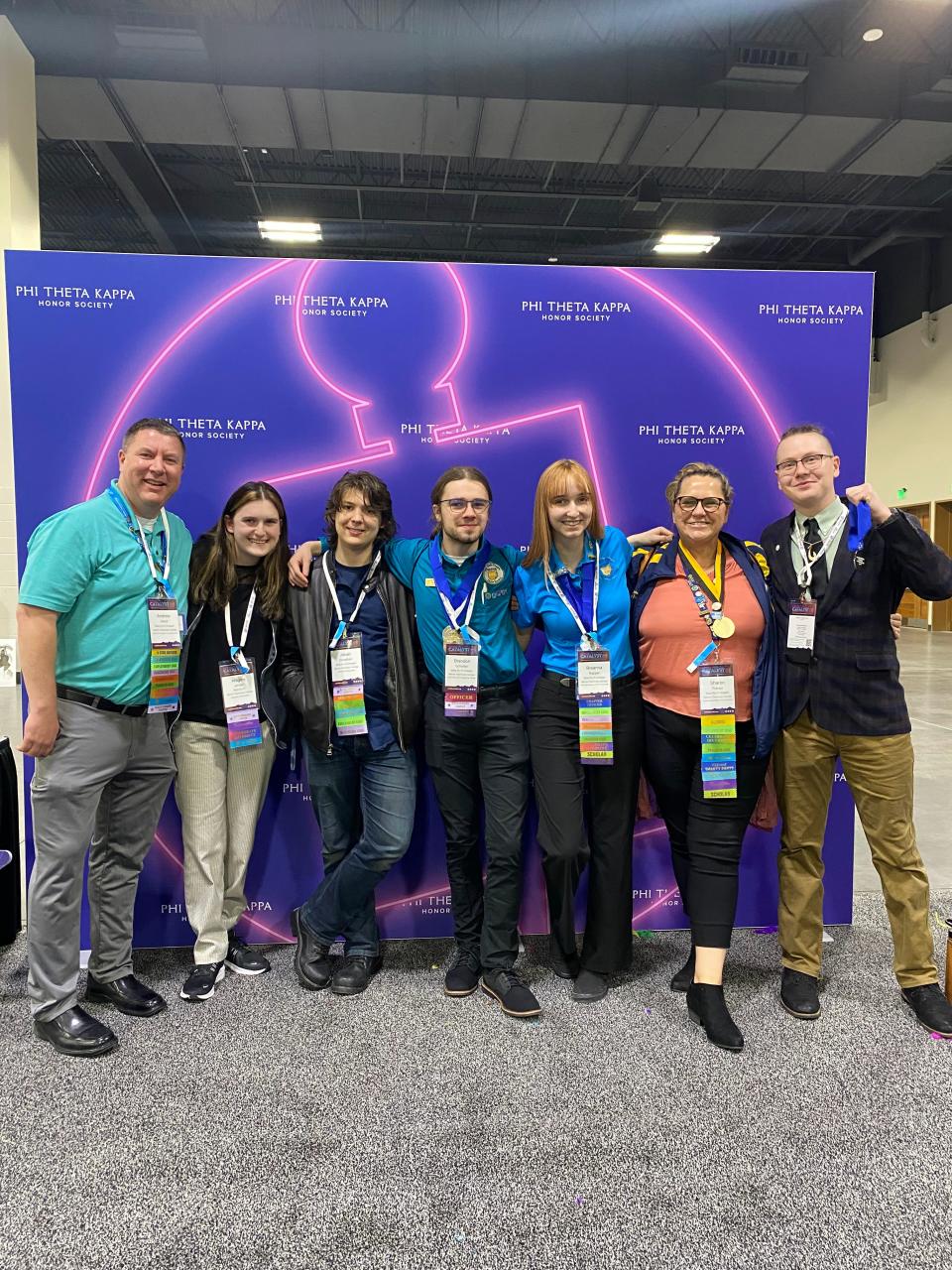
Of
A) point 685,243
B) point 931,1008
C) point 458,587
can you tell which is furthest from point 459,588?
point 685,243

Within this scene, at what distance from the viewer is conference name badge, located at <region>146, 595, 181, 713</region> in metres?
2.15

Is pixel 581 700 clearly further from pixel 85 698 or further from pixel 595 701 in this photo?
pixel 85 698

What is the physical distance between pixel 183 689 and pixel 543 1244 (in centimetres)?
171

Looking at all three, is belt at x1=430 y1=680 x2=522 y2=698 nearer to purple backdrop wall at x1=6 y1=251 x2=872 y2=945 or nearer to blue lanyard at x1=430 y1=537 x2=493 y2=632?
blue lanyard at x1=430 y1=537 x2=493 y2=632

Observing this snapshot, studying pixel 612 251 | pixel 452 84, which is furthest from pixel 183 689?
pixel 612 251

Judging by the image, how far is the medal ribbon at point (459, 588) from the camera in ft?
7.54

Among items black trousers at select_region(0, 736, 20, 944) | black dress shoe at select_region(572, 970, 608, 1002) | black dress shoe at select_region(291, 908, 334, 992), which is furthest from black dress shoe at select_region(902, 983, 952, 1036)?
black trousers at select_region(0, 736, 20, 944)

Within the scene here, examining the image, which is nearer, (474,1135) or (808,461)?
(474,1135)

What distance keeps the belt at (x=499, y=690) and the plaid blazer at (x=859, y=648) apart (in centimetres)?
82

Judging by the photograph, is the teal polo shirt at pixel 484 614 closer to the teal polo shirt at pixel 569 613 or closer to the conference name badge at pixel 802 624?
the teal polo shirt at pixel 569 613

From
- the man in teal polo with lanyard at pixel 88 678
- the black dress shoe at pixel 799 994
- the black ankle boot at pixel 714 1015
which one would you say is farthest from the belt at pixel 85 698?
the black dress shoe at pixel 799 994

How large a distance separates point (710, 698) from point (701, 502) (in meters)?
0.57

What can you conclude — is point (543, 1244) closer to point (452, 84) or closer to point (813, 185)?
point (452, 84)

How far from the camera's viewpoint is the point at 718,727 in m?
2.12
